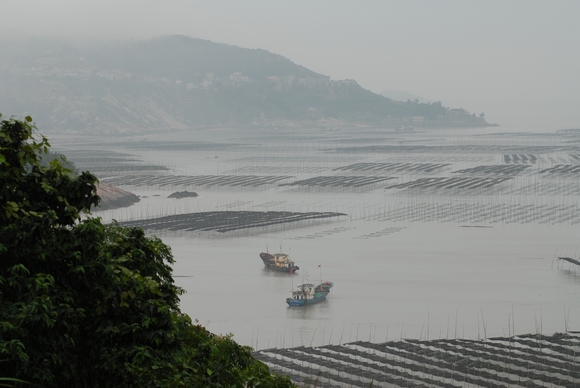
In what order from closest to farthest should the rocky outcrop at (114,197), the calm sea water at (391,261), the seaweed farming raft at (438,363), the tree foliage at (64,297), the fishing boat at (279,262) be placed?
the tree foliage at (64,297) < the seaweed farming raft at (438,363) < the calm sea water at (391,261) < the fishing boat at (279,262) < the rocky outcrop at (114,197)

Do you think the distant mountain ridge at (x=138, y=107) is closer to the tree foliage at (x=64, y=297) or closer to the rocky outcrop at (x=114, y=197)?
the rocky outcrop at (x=114, y=197)

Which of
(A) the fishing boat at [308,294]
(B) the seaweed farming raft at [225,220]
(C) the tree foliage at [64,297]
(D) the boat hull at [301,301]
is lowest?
(D) the boat hull at [301,301]

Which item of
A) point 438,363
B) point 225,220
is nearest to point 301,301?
point 438,363

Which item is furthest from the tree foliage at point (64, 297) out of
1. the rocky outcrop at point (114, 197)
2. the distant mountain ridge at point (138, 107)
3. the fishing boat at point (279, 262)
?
the distant mountain ridge at point (138, 107)

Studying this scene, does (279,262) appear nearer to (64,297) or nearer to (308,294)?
(308,294)

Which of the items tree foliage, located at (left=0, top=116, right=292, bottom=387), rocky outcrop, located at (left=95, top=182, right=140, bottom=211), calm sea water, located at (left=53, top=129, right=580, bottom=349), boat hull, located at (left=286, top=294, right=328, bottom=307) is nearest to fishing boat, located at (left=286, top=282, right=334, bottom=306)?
boat hull, located at (left=286, top=294, right=328, bottom=307)

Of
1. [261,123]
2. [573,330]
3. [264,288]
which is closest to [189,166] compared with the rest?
[264,288]

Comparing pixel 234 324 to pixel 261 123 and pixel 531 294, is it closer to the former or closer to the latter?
pixel 531 294
